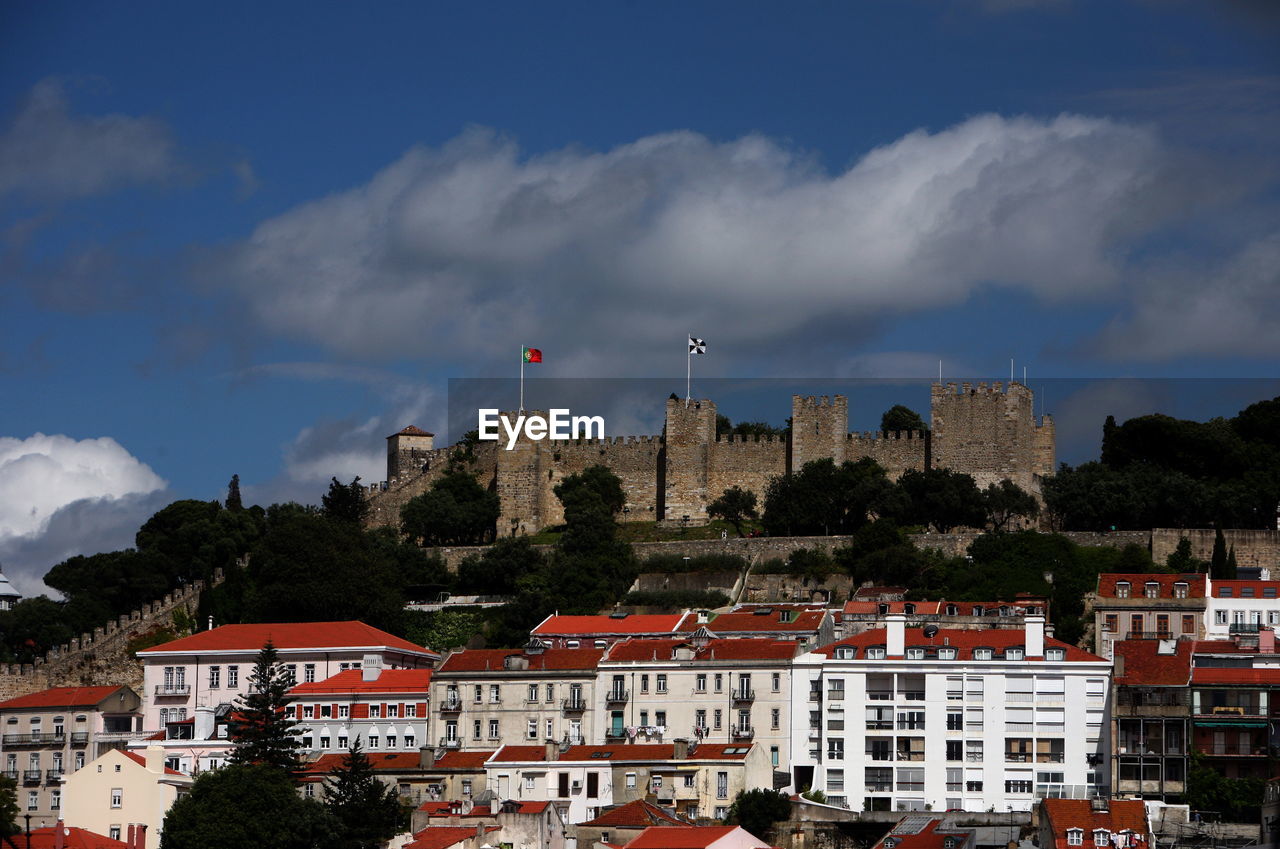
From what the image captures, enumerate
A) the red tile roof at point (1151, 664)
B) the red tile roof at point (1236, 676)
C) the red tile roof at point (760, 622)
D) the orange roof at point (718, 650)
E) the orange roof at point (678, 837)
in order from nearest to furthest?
the orange roof at point (678, 837) → the red tile roof at point (1236, 676) → the red tile roof at point (1151, 664) → the orange roof at point (718, 650) → the red tile roof at point (760, 622)

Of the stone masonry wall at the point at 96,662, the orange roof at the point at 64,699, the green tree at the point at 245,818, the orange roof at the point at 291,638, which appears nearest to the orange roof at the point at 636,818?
the green tree at the point at 245,818

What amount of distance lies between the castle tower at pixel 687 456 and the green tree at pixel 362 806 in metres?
38.1

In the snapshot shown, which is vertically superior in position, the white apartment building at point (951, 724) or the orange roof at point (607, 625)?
the orange roof at point (607, 625)

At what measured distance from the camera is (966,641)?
70562mm

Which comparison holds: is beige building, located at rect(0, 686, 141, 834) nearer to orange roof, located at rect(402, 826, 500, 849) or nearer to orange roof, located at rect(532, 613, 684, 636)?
orange roof, located at rect(532, 613, 684, 636)

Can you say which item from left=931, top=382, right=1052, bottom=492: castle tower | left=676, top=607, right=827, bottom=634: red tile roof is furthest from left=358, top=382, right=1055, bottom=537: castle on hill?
left=676, top=607, right=827, bottom=634: red tile roof

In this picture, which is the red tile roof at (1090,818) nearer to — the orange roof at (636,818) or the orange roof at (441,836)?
the orange roof at (636,818)

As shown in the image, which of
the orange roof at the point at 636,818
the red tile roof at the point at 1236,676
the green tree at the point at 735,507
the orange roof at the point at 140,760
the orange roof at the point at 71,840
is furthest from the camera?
the green tree at the point at 735,507

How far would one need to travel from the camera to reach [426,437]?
392ft

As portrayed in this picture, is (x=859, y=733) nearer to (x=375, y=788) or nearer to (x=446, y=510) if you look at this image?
(x=375, y=788)

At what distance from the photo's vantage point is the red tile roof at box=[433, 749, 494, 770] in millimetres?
67938

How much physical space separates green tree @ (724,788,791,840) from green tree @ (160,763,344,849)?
1066 centimetres

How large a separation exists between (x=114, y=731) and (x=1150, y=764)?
1347 inches

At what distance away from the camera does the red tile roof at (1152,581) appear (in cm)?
7797
